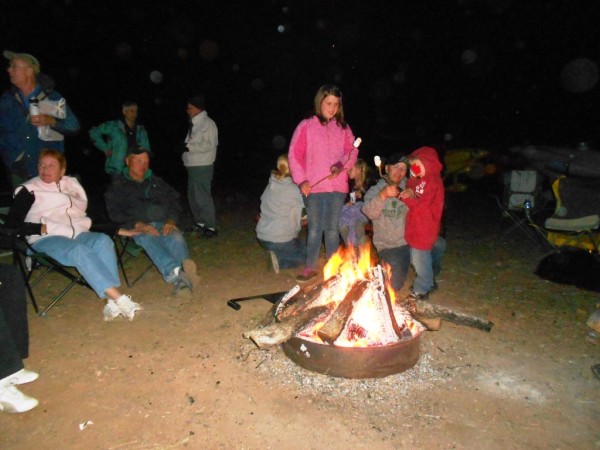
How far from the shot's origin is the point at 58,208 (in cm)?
439

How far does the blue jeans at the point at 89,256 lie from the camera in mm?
4094

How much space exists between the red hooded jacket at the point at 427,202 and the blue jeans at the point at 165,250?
2534 mm

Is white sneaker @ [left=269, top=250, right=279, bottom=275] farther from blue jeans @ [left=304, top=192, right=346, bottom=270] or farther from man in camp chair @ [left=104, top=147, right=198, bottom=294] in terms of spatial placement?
man in camp chair @ [left=104, top=147, right=198, bottom=294]

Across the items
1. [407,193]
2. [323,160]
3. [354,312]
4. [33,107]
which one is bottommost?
[354,312]

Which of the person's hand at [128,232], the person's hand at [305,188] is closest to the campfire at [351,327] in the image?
the person's hand at [305,188]

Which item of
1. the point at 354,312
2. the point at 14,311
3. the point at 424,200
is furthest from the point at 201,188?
the point at 354,312

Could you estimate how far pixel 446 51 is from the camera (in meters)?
27.1

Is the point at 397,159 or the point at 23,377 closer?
the point at 23,377

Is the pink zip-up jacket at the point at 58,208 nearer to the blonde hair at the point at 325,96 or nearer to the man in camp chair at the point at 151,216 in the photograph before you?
the man in camp chair at the point at 151,216

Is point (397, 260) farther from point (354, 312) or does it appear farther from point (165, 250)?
point (165, 250)

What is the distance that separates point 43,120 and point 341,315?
400 cm

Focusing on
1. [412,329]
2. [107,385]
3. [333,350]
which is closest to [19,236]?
[107,385]

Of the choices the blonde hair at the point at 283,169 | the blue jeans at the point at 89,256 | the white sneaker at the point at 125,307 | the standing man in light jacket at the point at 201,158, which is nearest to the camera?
the blue jeans at the point at 89,256

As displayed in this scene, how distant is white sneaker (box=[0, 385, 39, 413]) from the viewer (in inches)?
114
